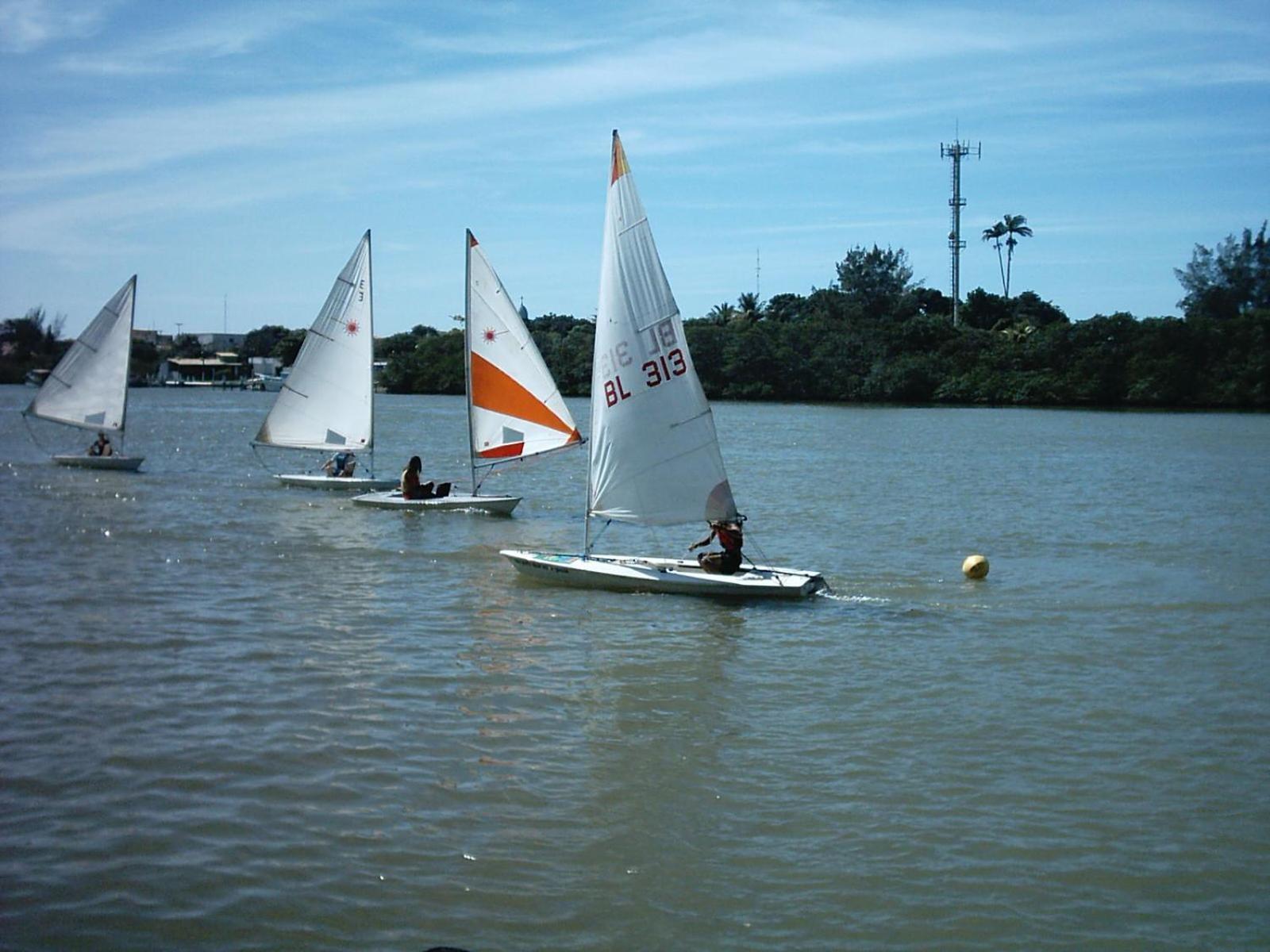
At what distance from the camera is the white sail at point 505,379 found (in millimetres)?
26906

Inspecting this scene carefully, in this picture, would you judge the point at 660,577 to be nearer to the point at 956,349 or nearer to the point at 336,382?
the point at 336,382

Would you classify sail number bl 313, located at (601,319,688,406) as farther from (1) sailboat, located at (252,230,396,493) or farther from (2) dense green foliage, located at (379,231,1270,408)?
(2) dense green foliage, located at (379,231,1270,408)

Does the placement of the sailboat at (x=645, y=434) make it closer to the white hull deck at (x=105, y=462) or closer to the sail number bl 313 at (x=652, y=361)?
the sail number bl 313 at (x=652, y=361)

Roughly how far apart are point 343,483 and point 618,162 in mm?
15895

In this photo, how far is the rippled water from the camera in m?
8.26

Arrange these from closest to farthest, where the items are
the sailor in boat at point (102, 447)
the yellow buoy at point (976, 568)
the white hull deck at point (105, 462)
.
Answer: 1. the yellow buoy at point (976, 568)
2. the white hull deck at point (105, 462)
3. the sailor in boat at point (102, 447)

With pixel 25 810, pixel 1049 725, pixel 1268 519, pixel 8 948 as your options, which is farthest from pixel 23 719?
pixel 1268 519

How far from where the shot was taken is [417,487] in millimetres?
27219

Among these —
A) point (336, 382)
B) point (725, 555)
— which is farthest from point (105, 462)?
point (725, 555)

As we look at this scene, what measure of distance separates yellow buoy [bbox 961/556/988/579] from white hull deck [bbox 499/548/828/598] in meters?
3.16

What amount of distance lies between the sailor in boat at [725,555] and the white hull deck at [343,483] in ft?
46.8

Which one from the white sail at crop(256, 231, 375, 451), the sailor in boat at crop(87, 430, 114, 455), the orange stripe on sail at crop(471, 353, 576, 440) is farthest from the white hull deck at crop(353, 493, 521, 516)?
the sailor in boat at crop(87, 430, 114, 455)

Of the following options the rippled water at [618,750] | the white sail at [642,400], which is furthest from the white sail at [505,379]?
the white sail at [642,400]

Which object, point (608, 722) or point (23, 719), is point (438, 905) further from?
point (23, 719)
